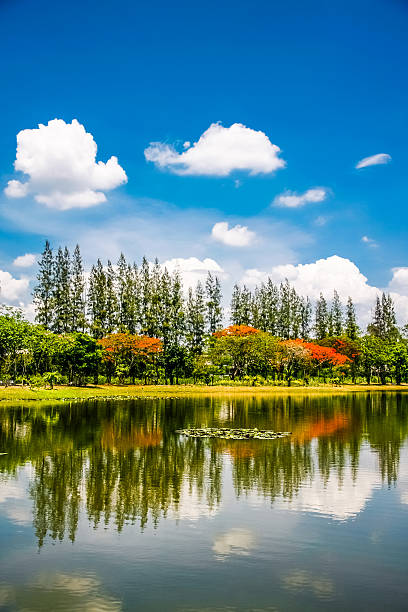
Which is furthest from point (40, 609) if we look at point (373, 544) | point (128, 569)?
point (373, 544)

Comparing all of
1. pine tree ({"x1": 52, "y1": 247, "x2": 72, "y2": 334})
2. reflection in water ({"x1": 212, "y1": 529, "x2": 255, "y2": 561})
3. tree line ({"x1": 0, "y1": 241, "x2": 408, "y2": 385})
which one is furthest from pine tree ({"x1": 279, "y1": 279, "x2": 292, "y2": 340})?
reflection in water ({"x1": 212, "y1": 529, "x2": 255, "y2": 561})

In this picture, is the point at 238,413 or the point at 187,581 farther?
the point at 238,413

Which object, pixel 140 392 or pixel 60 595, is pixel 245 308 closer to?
pixel 140 392

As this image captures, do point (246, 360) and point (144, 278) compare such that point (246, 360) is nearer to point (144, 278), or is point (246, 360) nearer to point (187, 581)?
point (144, 278)

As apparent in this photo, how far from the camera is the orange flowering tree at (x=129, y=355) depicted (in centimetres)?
6444

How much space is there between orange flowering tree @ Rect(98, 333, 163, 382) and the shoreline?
11.9 ft

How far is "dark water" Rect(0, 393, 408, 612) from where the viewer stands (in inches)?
317

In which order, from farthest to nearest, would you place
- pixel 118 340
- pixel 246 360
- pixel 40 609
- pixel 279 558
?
1. pixel 246 360
2. pixel 118 340
3. pixel 279 558
4. pixel 40 609

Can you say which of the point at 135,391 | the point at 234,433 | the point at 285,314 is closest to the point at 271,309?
the point at 285,314

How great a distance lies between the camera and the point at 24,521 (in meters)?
11.4

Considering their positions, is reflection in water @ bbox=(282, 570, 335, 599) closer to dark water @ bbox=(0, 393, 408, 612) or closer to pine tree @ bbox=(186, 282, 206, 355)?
dark water @ bbox=(0, 393, 408, 612)

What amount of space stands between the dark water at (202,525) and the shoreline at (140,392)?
77.4 ft

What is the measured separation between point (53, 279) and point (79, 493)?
212ft

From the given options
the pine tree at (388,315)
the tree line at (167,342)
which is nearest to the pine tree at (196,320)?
the tree line at (167,342)
